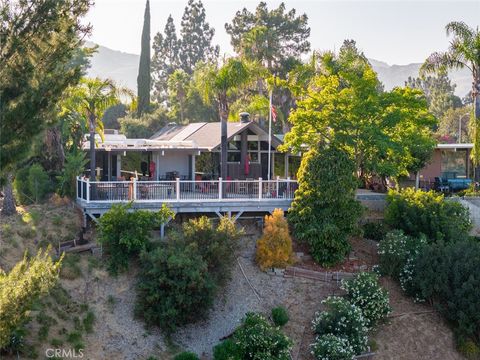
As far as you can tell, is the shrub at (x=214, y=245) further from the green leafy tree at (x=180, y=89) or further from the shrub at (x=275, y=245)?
the green leafy tree at (x=180, y=89)

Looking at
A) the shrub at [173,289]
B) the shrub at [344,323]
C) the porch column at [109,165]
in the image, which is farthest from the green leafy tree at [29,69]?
the porch column at [109,165]

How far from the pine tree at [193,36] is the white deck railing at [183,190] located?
54750mm

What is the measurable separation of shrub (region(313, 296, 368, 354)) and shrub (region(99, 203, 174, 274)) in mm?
6482

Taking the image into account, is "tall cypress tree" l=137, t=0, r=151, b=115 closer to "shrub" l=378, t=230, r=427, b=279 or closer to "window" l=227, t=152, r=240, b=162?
"window" l=227, t=152, r=240, b=162

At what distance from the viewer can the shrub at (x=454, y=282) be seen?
1909 centimetres

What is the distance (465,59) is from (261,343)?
19219mm

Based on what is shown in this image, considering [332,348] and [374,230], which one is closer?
[332,348]

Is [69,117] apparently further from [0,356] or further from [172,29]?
[172,29]

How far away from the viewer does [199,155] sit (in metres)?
28.4

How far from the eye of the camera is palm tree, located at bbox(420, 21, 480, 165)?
91.5 feet

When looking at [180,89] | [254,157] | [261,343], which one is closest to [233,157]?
[254,157]

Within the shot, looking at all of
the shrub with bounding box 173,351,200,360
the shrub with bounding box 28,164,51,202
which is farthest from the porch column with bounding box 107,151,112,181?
the shrub with bounding box 173,351,200,360

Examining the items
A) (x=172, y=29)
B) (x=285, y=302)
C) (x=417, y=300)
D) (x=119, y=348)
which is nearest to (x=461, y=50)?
(x=417, y=300)

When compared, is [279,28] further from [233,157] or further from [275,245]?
[275,245]
